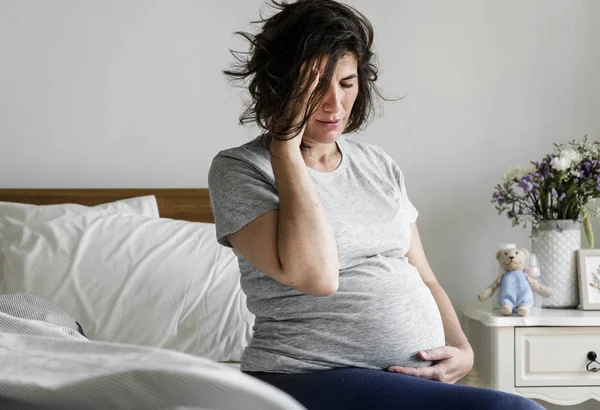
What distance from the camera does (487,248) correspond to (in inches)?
101

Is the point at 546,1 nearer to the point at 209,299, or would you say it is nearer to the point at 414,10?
the point at 414,10

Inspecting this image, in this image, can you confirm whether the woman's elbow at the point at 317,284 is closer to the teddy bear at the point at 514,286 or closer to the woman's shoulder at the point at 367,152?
the woman's shoulder at the point at 367,152

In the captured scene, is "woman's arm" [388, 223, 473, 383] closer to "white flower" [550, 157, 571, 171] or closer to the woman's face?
the woman's face

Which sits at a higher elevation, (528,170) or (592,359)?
(528,170)

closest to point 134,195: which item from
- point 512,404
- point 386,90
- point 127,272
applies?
point 127,272

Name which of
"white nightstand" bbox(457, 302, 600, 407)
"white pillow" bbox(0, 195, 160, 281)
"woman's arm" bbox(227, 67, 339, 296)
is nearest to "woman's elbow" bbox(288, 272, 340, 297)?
"woman's arm" bbox(227, 67, 339, 296)

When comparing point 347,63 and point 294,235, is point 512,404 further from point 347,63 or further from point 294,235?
point 347,63

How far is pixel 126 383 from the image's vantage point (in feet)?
2.13

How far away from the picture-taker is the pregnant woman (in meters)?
1.19

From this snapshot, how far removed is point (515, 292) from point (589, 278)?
0.26 metres

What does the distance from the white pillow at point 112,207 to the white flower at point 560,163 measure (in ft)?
3.78

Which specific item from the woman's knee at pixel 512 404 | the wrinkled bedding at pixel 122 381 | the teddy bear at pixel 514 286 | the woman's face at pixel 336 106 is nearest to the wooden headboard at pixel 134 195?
the teddy bear at pixel 514 286

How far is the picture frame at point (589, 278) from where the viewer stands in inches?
88.2

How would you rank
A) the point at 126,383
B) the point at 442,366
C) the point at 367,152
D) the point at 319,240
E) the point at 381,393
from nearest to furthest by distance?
the point at 126,383 < the point at 381,393 < the point at 319,240 < the point at 442,366 < the point at 367,152
